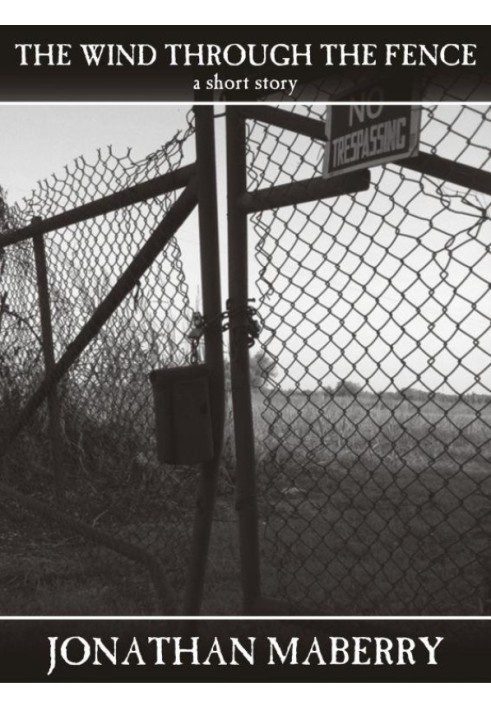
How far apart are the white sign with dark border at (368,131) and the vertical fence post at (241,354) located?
1.12ft

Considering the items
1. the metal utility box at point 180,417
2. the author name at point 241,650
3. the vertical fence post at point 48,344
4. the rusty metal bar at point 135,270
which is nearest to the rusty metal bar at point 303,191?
the rusty metal bar at point 135,270

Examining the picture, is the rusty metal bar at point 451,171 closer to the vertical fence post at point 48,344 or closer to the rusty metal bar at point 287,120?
the rusty metal bar at point 287,120

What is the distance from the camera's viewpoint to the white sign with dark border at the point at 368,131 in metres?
1.53

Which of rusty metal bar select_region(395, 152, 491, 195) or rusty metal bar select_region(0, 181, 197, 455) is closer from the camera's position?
rusty metal bar select_region(395, 152, 491, 195)

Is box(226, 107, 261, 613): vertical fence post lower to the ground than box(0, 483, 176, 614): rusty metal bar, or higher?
higher

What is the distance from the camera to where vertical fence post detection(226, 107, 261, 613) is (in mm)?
1956

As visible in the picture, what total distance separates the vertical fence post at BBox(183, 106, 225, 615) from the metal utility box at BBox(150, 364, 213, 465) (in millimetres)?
84

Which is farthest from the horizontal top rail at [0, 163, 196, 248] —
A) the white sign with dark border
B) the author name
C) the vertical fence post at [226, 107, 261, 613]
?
the author name

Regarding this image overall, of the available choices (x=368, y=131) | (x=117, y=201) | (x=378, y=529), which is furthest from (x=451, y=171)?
(x=378, y=529)

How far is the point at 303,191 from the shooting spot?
1.83 metres

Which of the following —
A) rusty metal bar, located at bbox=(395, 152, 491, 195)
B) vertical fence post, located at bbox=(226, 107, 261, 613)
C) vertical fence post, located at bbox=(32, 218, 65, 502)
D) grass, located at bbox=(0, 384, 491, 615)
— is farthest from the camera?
vertical fence post, located at bbox=(32, 218, 65, 502)

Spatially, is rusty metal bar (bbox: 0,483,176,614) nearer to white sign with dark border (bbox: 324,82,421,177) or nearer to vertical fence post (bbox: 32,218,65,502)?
vertical fence post (bbox: 32,218,65,502)

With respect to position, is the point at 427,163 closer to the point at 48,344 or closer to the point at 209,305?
the point at 209,305
